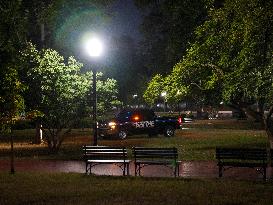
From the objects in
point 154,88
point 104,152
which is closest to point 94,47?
point 154,88

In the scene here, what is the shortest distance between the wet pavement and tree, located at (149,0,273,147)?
8.34ft

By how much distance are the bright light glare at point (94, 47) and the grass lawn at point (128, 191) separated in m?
7.13

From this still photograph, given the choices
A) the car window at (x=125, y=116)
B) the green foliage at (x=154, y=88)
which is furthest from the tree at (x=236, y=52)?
the car window at (x=125, y=116)

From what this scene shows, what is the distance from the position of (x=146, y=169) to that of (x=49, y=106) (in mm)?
9718

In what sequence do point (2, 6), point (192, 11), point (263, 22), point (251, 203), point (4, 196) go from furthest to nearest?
point (2, 6)
point (192, 11)
point (263, 22)
point (4, 196)
point (251, 203)

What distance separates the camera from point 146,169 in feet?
59.0

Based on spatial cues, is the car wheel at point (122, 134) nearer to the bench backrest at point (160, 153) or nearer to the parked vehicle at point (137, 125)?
the parked vehicle at point (137, 125)

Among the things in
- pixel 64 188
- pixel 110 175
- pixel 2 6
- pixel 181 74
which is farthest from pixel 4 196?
pixel 2 6

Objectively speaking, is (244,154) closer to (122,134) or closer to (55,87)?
(55,87)

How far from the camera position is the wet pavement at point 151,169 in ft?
53.1

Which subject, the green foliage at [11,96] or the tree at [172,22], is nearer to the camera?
the green foliage at [11,96]

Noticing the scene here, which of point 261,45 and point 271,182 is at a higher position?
point 261,45

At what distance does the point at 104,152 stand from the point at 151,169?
1.81m

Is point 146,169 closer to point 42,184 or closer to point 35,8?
point 42,184
